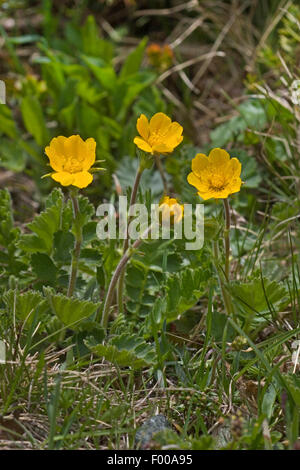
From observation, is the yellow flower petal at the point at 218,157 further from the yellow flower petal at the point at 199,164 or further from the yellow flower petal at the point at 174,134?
the yellow flower petal at the point at 174,134

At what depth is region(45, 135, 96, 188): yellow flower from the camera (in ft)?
6.77

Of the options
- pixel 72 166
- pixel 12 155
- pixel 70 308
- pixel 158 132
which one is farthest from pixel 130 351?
pixel 12 155

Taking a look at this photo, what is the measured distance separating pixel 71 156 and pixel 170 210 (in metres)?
0.37

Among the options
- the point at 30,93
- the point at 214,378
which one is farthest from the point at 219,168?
the point at 30,93

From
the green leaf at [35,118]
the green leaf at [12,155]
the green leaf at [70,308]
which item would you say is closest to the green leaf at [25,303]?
the green leaf at [70,308]

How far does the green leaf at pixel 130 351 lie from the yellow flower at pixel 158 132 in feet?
2.04

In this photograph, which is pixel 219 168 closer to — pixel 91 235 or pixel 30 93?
pixel 91 235

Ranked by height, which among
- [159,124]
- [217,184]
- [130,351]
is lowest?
[130,351]

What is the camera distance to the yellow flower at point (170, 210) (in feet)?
6.88

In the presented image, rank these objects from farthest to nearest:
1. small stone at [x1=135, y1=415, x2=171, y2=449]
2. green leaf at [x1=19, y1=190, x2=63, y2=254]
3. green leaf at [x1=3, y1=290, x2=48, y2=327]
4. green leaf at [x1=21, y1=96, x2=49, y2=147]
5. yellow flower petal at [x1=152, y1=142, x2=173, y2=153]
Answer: green leaf at [x1=21, y1=96, x2=49, y2=147] < green leaf at [x1=19, y1=190, x2=63, y2=254] < green leaf at [x1=3, y1=290, x2=48, y2=327] < yellow flower petal at [x1=152, y1=142, x2=173, y2=153] < small stone at [x1=135, y1=415, x2=171, y2=449]

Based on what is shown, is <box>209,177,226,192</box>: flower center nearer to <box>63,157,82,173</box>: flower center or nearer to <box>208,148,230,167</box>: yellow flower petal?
<box>208,148,230,167</box>: yellow flower petal

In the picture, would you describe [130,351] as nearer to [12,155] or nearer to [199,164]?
[199,164]

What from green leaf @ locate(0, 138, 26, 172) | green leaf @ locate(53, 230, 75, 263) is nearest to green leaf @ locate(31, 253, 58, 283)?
green leaf @ locate(53, 230, 75, 263)

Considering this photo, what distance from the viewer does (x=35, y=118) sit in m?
3.52
